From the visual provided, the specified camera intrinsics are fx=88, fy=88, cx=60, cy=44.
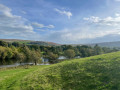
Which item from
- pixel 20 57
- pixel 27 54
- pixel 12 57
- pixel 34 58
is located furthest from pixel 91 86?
pixel 12 57

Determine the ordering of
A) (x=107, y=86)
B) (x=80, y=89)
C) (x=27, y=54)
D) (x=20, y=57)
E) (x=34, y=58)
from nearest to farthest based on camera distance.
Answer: (x=107, y=86) < (x=80, y=89) < (x=34, y=58) < (x=20, y=57) < (x=27, y=54)

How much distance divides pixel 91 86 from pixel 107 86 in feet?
4.92

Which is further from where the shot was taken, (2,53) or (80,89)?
(2,53)

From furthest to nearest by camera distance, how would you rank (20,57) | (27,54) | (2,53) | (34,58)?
(2,53) → (27,54) → (20,57) → (34,58)

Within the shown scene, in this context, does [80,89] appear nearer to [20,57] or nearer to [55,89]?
[55,89]

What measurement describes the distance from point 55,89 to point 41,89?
66.4 inches

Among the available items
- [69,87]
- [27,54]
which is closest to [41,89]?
[69,87]

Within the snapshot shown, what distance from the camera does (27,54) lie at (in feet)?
225

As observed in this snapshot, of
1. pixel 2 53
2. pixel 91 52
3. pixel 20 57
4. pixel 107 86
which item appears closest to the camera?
pixel 107 86

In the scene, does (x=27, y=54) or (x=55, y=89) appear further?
(x=27, y=54)

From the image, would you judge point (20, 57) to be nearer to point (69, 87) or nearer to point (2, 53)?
point (2, 53)

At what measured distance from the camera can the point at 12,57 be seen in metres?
83.2

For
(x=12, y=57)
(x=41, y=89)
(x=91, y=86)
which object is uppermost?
(x=91, y=86)

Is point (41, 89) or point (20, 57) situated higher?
point (41, 89)
